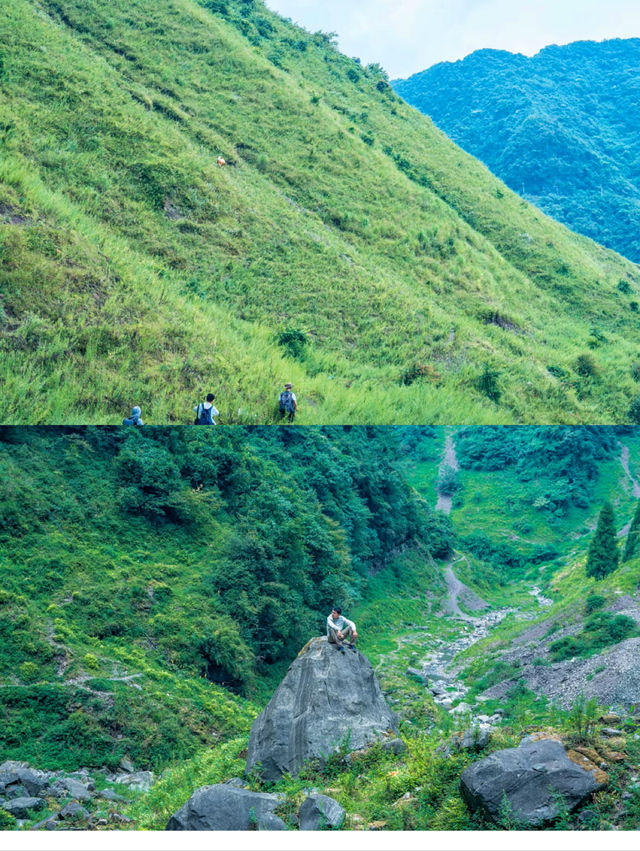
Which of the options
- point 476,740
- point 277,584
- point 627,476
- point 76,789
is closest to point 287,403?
point 277,584

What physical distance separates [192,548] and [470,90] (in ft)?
163

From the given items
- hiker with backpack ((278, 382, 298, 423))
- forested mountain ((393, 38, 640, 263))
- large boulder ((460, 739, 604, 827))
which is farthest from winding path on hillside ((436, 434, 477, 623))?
forested mountain ((393, 38, 640, 263))

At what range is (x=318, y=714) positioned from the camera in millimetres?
7547

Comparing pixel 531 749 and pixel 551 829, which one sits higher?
pixel 531 749

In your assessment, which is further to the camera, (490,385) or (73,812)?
(490,385)

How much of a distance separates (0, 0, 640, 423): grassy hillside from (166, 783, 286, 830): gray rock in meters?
4.91

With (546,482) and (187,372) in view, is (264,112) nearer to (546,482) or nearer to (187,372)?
(187,372)

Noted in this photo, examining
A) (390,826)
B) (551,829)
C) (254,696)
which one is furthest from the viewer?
(254,696)

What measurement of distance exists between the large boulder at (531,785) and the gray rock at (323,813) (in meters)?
1.44

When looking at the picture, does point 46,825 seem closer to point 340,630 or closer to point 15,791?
point 15,791

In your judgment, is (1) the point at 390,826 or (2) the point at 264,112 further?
(2) the point at 264,112

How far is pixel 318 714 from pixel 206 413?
436 centimetres

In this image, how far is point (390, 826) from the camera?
22.1ft

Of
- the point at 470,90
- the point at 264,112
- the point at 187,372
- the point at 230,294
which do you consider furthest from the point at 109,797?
the point at 470,90
